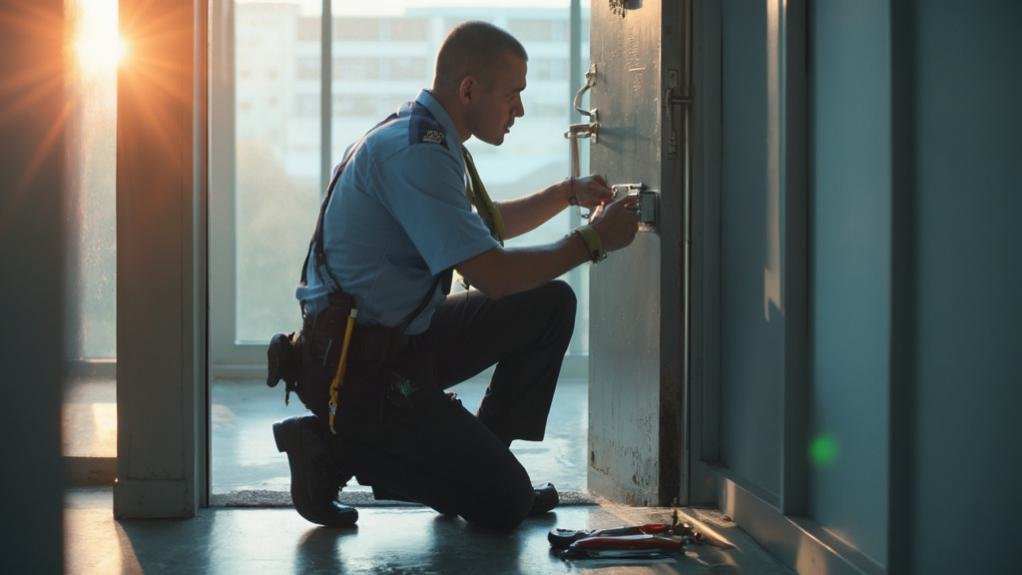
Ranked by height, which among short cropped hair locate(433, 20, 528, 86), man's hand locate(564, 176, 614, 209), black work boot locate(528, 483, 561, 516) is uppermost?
short cropped hair locate(433, 20, 528, 86)

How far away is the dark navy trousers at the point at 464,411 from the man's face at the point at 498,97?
1.29 ft

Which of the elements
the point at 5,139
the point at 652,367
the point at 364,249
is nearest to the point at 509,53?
the point at 364,249

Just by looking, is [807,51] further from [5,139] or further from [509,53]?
[5,139]

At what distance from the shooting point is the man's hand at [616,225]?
8.08ft

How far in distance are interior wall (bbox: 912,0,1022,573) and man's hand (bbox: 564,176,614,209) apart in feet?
3.78

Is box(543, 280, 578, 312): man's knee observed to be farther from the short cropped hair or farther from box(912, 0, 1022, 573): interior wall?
box(912, 0, 1022, 573): interior wall

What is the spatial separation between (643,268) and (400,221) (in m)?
0.68

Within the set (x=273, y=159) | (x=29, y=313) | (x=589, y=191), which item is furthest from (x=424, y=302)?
(x=273, y=159)

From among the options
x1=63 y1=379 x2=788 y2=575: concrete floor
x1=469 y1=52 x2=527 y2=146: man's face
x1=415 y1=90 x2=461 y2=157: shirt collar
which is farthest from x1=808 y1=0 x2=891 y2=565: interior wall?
x1=415 y1=90 x2=461 y2=157: shirt collar

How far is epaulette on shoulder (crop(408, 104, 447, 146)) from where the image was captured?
7.86 ft

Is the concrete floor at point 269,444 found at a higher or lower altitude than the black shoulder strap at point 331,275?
lower

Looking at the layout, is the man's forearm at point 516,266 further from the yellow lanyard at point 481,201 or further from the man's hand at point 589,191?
the man's hand at point 589,191

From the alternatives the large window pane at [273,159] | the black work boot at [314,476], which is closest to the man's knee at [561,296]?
the black work boot at [314,476]

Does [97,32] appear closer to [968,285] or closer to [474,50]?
[474,50]
